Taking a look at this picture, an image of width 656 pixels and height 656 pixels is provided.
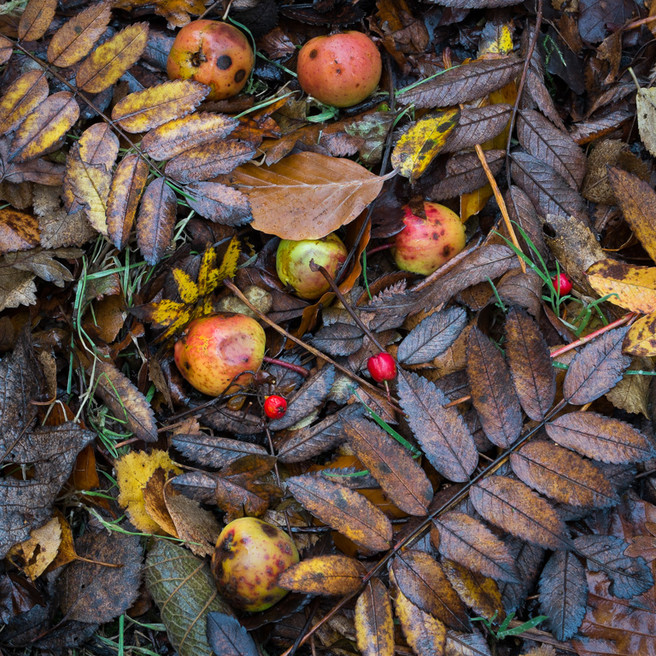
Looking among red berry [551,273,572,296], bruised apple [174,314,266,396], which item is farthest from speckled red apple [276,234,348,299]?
red berry [551,273,572,296]

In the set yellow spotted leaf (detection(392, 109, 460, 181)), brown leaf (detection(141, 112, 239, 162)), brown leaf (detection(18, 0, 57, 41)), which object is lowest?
yellow spotted leaf (detection(392, 109, 460, 181))

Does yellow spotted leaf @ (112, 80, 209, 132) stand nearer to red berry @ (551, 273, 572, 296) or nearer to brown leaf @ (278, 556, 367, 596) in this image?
red berry @ (551, 273, 572, 296)

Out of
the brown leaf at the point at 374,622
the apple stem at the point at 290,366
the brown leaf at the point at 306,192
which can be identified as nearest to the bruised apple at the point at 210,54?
the brown leaf at the point at 306,192

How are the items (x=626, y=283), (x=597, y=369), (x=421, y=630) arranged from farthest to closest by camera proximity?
(x=626, y=283), (x=597, y=369), (x=421, y=630)

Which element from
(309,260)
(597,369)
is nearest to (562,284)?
(597,369)

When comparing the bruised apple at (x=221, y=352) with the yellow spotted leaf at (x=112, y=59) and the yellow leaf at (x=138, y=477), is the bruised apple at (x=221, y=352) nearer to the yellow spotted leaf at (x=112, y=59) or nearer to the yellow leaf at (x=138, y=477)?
the yellow leaf at (x=138, y=477)

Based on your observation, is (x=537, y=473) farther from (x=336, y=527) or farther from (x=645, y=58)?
(x=645, y=58)

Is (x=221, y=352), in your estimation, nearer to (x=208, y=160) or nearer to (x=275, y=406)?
(x=275, y=406)
